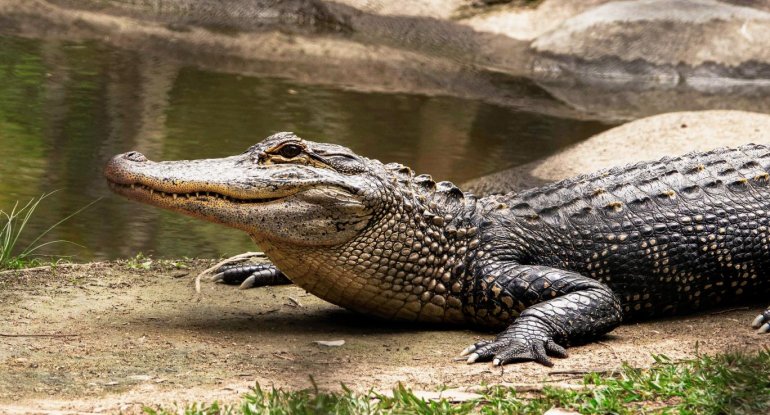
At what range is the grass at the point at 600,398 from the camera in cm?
402

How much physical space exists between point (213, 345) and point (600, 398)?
194 cm

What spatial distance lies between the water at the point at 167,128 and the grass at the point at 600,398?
13.4 ft

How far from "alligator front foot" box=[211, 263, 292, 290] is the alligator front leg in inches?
61.1

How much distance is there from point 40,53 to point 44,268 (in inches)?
322

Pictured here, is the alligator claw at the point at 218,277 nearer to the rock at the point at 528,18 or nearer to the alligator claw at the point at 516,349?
the alligator claw at the point at 516,349

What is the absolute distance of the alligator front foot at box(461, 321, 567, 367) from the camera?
495 cm

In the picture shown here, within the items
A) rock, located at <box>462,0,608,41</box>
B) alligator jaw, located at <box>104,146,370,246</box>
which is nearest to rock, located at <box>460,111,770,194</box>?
alligator jaw, located at <box>104,146,370,246</box>

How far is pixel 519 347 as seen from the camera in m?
5.00

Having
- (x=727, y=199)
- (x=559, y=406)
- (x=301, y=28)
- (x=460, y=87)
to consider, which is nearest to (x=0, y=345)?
(x=559, y=406)

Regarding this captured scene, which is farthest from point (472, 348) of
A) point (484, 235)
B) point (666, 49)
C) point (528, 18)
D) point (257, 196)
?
point (528, 18)

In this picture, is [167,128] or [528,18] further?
[528,18]

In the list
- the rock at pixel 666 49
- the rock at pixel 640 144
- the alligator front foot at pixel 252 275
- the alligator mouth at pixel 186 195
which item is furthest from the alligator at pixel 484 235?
the rock at pixel 666 49

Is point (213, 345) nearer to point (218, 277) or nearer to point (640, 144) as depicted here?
point (218, 277)

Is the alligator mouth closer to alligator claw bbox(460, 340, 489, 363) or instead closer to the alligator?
the alligator
